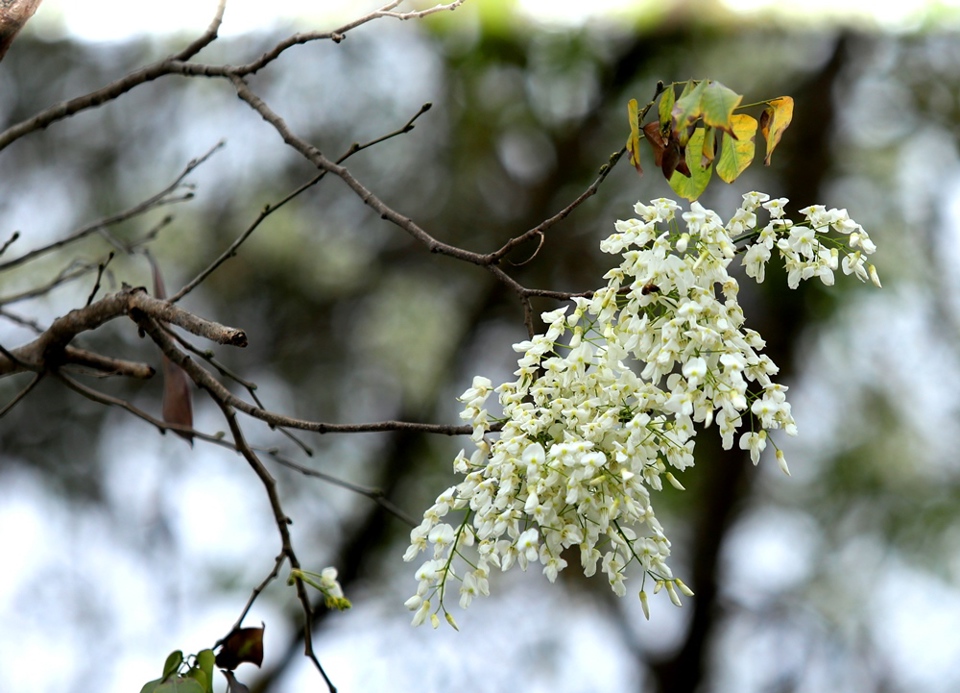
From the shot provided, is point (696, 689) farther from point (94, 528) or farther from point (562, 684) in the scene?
point (94, 528)

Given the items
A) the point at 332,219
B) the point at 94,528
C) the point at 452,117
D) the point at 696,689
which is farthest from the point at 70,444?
the point at 696,689

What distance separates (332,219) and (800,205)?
1308mm

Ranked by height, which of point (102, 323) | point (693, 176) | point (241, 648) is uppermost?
point (693, 176)

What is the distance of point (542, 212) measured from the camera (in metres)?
2.50

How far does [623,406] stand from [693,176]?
0.19 metres

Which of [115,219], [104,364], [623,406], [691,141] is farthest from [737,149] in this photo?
[115,219]

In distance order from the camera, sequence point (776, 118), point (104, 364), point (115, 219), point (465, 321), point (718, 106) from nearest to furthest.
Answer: point (718, 106), point (776, 118), point (104, 364), point (115, 219), point (465, 321)

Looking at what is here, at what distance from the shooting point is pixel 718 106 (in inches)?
24.3

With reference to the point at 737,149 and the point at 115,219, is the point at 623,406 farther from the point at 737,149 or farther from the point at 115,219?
the point at 115,219

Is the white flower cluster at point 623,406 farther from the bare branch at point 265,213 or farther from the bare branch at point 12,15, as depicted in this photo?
the bare branch at point 12,15

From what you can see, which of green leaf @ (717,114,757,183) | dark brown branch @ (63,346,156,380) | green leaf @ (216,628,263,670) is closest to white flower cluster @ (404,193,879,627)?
green leaf @ (717,114,757,183)

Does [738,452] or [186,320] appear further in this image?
[738,452]

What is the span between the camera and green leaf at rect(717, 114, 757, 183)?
66 cm

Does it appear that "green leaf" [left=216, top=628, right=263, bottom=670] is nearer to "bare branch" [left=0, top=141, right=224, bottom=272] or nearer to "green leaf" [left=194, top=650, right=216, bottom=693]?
"green leaf" [left=194, top=650, right=216, bottom=693]
